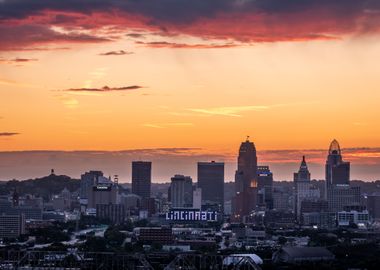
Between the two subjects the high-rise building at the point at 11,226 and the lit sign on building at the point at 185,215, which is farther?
the lit sign on building at the point at 185,215

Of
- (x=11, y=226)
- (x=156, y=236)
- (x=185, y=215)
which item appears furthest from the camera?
(x=185, y=215)

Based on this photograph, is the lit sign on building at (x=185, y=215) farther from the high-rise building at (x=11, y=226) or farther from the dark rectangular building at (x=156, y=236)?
the dark rectangular building at (x=156, y=236)

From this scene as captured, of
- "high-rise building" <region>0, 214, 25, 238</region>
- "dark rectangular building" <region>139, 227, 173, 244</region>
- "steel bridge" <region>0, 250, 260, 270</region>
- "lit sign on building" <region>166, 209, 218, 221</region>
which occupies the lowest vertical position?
"steel bridge" <region>0, 250, 260, 270</region>

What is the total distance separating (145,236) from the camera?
487 feet

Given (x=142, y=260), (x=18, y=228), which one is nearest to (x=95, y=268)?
(x=142, y=260)

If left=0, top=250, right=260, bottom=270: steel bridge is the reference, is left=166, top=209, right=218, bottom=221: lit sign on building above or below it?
above

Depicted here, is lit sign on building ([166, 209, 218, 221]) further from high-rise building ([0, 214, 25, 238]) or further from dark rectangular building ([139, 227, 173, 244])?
dark rectangular building ([139, 227, 173, 244])

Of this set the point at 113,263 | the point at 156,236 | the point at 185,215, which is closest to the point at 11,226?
the point at 156,236

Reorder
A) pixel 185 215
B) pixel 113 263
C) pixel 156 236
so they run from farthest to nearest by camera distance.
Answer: pixel 185 215, pixel 156 236, pixel 113 263

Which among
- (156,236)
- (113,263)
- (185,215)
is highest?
(185,215)

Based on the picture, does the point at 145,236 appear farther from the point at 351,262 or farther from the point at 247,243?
the point at 351,262

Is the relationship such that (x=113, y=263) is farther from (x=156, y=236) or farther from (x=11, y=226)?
(x=11, y=226)

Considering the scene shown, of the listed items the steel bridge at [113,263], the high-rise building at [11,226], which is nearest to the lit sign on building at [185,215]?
the high-rise building at [11,226]

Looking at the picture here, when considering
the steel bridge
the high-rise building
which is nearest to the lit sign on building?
the high-rise building
